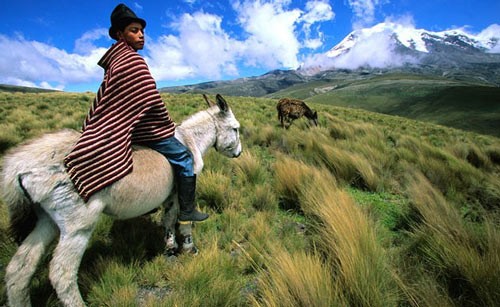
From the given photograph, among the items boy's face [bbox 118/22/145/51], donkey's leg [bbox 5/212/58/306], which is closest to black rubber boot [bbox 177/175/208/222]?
donkey's leg [bbox 5/212/58/306]

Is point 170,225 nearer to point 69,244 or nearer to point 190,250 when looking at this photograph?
point 190,250

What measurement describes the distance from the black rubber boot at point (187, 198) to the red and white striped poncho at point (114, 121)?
2.01 ft

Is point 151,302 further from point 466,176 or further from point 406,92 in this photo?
point 406,92

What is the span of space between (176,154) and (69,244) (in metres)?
1.10

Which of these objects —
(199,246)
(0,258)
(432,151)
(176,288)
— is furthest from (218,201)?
(432,151)

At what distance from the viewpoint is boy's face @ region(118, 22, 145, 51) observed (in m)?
2.36

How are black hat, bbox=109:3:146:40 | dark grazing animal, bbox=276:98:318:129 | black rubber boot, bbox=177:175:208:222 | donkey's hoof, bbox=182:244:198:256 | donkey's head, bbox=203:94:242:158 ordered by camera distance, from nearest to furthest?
black hat, bbox=109:3:146:40, black rubber boot, bbox=177:175:208:222, donkey's hoof, bbox=182:244:198:256, donkey's head, bbox=203:94:242:158, dark grazing animal, bbox=276:98:318:129

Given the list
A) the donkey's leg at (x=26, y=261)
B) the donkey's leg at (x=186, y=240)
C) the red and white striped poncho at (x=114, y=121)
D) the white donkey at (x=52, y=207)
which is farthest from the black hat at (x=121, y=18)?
the donkey's leg at (x=186, y=240)

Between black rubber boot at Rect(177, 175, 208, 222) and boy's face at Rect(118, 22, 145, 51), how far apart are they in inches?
52.2

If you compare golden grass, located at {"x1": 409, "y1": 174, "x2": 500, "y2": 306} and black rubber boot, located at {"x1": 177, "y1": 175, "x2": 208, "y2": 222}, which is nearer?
golden grass, located at {"x1": 409, "y1": 174, "x2": 500, "y2": 306}

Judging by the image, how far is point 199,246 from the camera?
3.07m

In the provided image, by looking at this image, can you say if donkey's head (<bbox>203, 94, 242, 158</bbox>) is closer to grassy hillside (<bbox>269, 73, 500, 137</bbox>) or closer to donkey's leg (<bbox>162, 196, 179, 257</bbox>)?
donkey's leg (<bbox>162, 196, 179, 257</bbox>)

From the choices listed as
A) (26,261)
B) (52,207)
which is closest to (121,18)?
(52,207)

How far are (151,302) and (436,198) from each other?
151 inches
